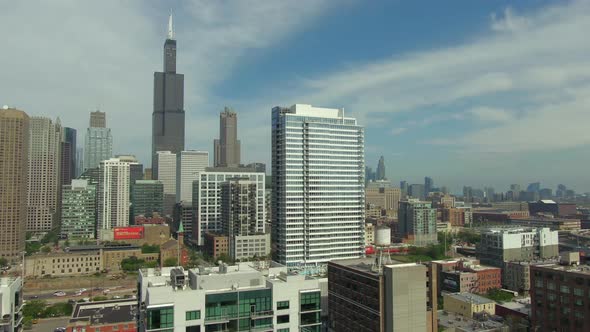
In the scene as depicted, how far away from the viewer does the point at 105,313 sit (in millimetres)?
73875

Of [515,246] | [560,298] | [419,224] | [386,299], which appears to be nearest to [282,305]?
[386,299]

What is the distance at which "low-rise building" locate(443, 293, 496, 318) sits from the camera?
7812cm

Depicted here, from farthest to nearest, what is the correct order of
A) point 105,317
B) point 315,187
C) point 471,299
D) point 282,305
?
point 315,187
point 471,299
point 105,317
point 282,305

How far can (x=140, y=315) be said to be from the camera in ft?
141

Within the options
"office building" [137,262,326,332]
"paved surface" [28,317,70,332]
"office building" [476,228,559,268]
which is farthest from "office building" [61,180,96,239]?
"office building" [137,262,326,332]

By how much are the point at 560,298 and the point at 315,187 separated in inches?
2766

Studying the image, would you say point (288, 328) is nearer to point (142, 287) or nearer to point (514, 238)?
point (142, 287)

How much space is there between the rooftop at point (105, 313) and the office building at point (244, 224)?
218ft

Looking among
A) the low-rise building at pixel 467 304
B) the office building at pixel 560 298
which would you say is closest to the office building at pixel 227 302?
the office building at pixel 560 298

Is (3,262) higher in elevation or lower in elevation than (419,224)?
lower

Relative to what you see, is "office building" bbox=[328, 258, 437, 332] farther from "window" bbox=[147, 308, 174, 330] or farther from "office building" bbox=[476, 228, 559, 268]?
"office building" bbox=[476, 228, 559, 268]

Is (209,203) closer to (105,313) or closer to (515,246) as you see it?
(105,313)

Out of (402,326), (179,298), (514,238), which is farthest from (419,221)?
(179,298)

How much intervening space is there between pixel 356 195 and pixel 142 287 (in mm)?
89659
